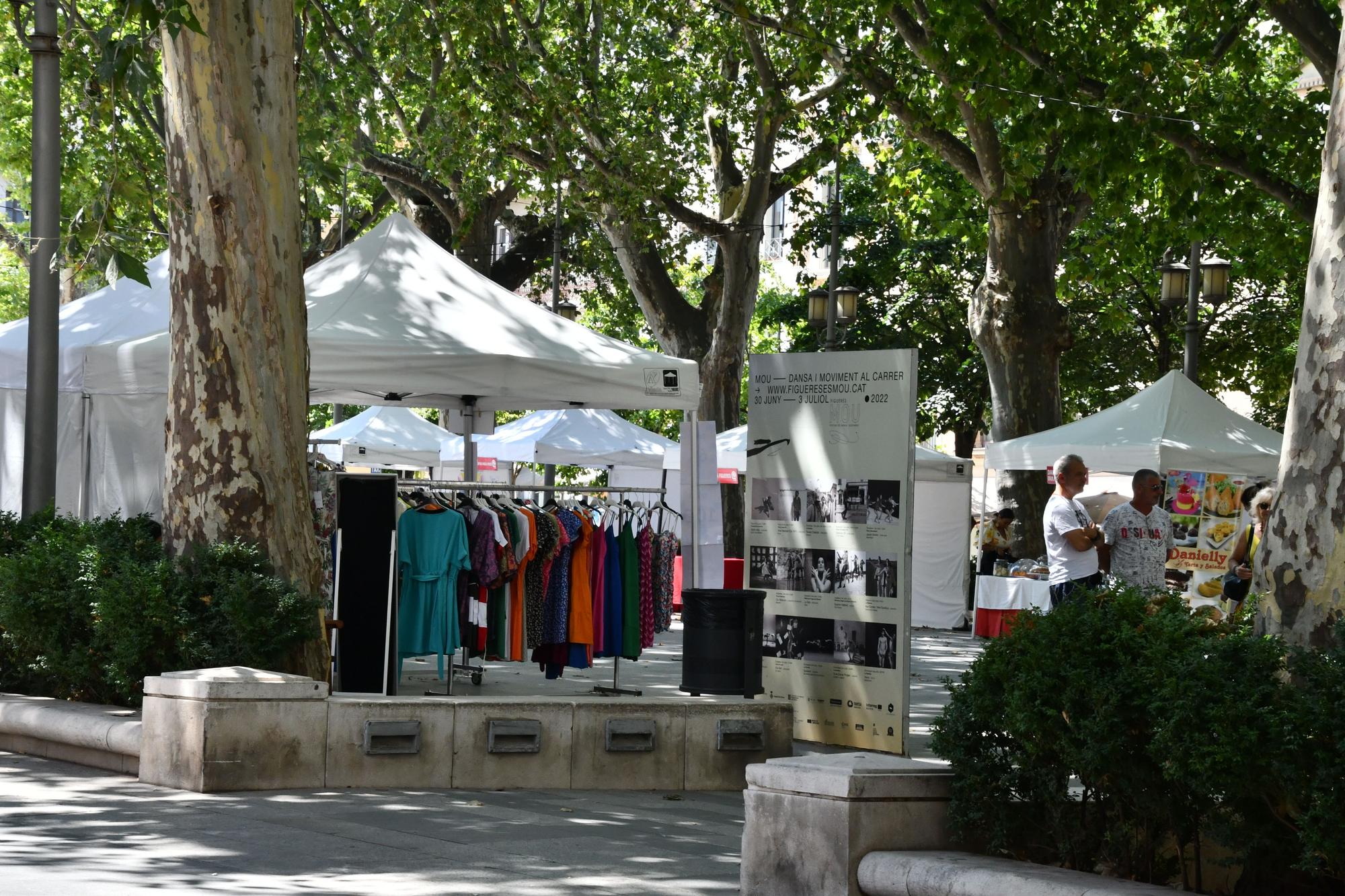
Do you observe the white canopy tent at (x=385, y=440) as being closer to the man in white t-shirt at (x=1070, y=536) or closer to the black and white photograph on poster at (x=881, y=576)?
the man in white t-shirt at (x=1070, y=536)

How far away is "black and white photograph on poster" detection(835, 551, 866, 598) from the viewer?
35.9 ft

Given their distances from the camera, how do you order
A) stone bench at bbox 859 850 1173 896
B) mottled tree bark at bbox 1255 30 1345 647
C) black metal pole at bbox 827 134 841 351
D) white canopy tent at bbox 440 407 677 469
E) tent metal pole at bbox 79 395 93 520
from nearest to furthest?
stone bench at bbox 859 850 1173 896 < mottled tree bark at bbox 1255 30 1345 647 < tent metal pole at bbox 79 395 93 520 < white canopy tent at bbox 440 407 677 469 < black metal pole at bbox 827 134 841 351

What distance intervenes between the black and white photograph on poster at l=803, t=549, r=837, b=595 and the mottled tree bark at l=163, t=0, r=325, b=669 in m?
3.29

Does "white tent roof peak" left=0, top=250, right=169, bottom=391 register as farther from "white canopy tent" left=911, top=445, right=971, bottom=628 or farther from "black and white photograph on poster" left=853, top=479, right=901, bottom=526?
"white canopy tent" left=911, top=445, right=971, bottom=628

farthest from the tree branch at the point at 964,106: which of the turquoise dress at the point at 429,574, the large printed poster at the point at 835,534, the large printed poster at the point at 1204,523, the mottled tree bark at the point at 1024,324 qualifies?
the turquoise dress at the point at 429,574

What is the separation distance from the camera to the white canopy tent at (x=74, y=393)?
14062 mm

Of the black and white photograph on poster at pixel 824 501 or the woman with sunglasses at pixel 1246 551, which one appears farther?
the woman with sunglasses at pixel 1246 551

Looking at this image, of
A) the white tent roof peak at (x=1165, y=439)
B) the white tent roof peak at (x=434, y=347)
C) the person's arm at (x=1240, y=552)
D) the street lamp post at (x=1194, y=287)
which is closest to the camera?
the white tent roof peak at (x=434, y=347)

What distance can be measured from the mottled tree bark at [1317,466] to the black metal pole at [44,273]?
327 inches

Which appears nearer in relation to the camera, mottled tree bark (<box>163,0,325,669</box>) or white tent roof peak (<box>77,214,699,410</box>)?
mottled tree bark (<box>163,0,325,669</box>)

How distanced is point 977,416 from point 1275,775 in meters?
35.4

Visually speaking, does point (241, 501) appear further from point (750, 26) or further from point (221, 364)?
point (750, 26)

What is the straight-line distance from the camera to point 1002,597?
19469 mm

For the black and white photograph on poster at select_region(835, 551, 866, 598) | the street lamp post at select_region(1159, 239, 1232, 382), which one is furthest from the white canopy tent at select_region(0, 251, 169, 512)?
the street lamp post at select_region(1159, 239, 1232, 382)
